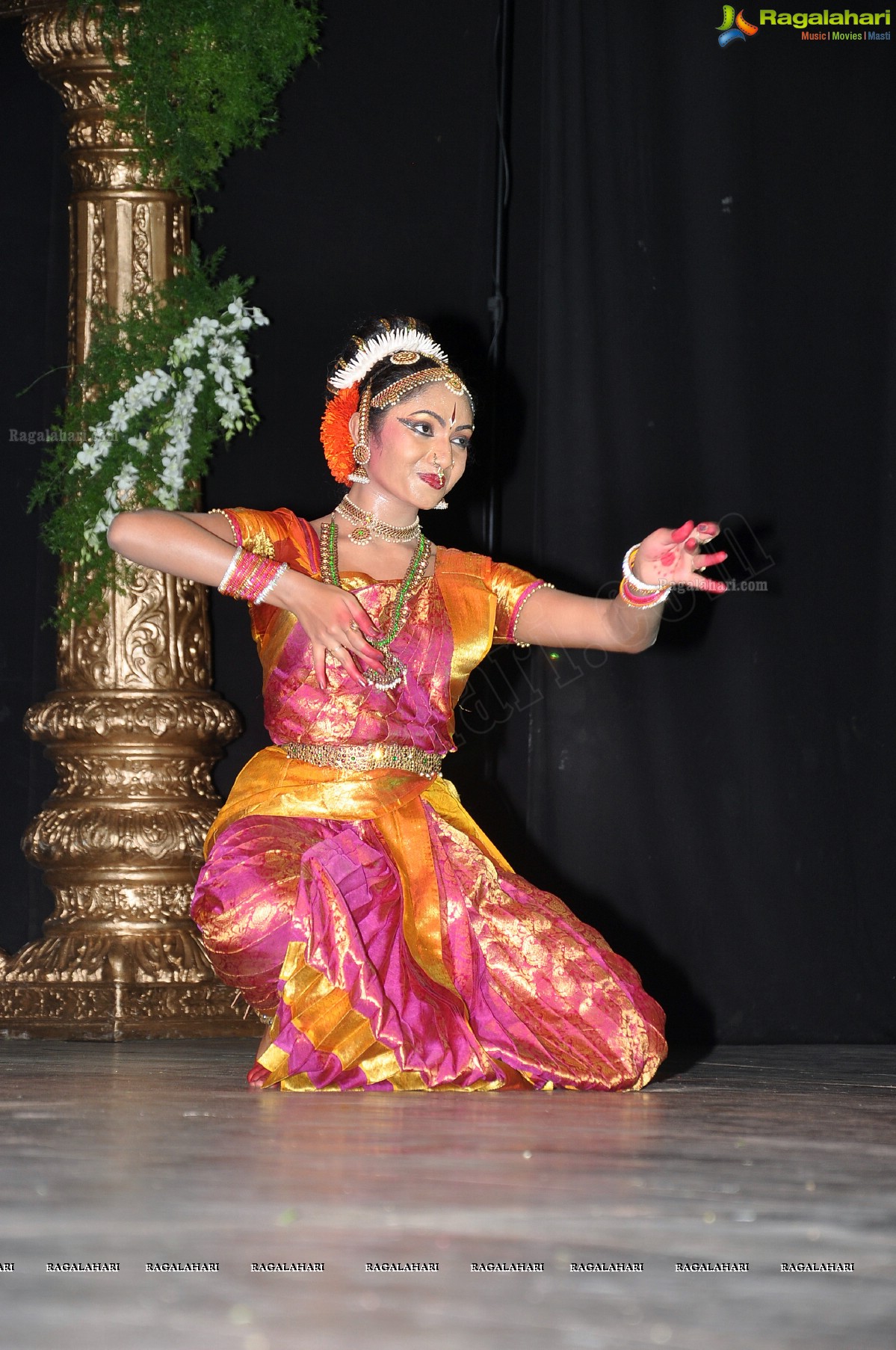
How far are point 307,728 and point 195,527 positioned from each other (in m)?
0.39

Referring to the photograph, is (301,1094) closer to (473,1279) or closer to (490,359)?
(473,1279)

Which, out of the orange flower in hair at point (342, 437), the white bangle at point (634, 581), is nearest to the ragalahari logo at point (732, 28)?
the orange flower in hair at point (342, 437)

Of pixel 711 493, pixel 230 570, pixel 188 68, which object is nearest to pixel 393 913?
pixel 230 570

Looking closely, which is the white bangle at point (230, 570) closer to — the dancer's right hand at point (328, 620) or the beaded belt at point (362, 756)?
the dancer's right hand at point (328, 620)

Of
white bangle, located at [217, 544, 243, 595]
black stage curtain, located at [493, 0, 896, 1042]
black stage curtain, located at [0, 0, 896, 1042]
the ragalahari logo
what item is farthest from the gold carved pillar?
the ragalahari logo

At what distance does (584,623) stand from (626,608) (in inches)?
5.0

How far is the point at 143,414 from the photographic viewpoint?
3.46 m

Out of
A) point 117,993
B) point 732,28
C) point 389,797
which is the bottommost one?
point 117,993

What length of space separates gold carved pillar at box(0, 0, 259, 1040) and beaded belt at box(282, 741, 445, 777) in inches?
35.6

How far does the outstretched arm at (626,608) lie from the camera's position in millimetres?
2445

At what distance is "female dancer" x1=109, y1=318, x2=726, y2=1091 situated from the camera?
2338 millimetres

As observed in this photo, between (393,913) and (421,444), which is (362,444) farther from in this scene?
(393,913)

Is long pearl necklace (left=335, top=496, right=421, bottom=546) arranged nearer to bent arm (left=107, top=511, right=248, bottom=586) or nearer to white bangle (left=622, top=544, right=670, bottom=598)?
bent arm (left=107, top=511, right=248, bottom=586)

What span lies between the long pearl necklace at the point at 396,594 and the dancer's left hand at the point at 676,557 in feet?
1.45
